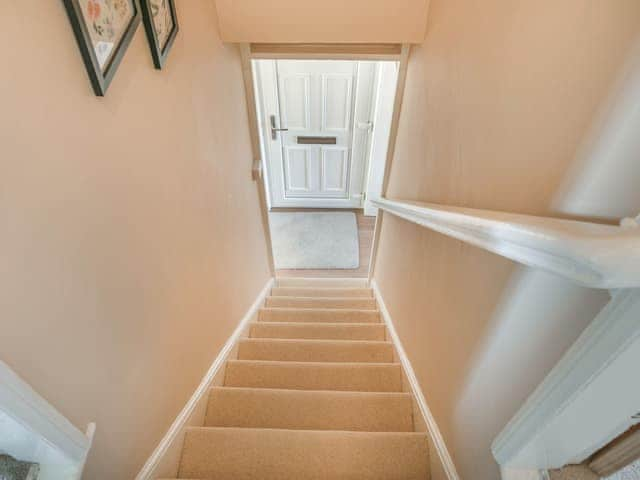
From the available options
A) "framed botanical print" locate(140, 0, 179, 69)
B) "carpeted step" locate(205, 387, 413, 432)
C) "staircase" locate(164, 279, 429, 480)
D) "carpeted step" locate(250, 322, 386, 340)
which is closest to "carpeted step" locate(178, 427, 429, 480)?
"staircase" locate(164, 279, 429, 480)

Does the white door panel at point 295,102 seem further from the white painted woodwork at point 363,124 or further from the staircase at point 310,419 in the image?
the staircase at point 310,419

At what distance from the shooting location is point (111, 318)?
780 mm

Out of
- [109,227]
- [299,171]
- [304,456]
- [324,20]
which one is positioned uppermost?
[299,171]

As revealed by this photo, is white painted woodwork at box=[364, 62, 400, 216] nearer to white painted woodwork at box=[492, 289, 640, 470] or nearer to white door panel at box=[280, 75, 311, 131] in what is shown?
white door panel at box=[280, 75, 311, 131]

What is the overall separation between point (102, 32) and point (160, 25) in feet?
1.06

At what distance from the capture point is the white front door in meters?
3.44

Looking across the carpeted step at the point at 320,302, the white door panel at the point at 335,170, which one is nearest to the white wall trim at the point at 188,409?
the carpeted step at the point at 320,302

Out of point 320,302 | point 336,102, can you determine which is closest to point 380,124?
point 336,102

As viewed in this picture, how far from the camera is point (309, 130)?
385cm

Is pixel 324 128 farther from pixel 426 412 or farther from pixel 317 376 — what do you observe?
pixel 426 412

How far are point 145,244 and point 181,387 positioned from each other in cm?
62

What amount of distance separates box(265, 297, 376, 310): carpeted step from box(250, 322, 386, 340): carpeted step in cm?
48

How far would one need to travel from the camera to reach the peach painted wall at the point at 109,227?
0.54 m

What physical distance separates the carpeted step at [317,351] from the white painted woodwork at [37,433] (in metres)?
1.24
